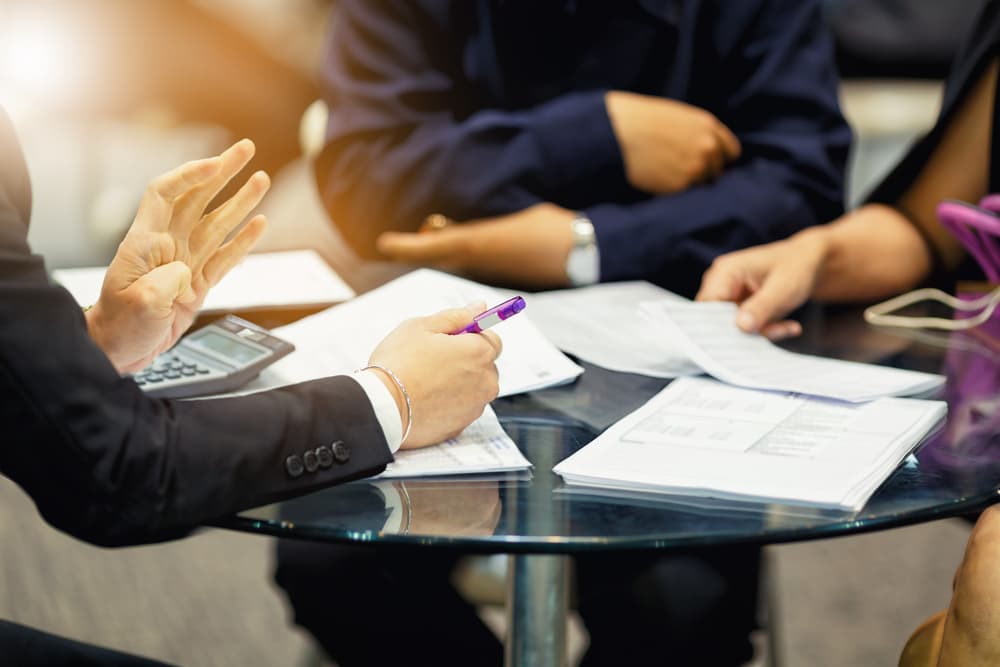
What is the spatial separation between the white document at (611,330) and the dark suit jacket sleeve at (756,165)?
0.49 ft

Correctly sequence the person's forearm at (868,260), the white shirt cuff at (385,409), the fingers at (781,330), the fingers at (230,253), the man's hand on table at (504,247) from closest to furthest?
the white shirt cuff at (385,409), the fingers at (230,253), the fingers at (781,330), the person's forearm at (868,260), the man's hand on table at (504,247)

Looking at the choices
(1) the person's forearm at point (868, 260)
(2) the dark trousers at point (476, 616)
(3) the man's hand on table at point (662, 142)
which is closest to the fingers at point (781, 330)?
(1) the person's forearm at point (868, 260)

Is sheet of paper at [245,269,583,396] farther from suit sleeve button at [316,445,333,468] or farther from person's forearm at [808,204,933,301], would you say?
person's forearm at [808,204,933,301]

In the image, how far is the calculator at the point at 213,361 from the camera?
83cm

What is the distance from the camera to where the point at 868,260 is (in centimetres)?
124

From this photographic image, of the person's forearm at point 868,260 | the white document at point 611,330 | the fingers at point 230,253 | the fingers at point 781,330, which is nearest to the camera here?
the fingers at point 230,253

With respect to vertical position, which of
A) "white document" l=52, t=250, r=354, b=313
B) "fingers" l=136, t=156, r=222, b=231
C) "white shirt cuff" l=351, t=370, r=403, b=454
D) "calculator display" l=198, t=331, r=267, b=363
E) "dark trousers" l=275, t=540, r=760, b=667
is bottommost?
"dark trousers" l=275, t=540, r=760, b=667

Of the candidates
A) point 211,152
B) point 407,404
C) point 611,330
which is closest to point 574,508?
point 407,404

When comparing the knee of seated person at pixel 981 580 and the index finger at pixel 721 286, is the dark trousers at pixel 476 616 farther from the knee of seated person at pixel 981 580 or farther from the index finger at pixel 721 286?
the knee of seated person at pixel 981 580

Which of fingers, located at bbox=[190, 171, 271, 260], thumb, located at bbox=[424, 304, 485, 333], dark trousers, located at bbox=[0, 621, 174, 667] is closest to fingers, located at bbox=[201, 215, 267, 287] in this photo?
fingers, located at bbox=[190, 171, 271, 260]

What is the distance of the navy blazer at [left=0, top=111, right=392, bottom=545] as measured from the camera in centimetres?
63

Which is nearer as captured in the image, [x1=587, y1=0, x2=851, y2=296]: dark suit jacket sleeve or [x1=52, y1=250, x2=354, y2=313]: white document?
[x1=52, y1=250, x2=354, y2=313]: white document

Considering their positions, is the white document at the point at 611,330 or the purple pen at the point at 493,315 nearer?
the purple pen at the point at 493,315

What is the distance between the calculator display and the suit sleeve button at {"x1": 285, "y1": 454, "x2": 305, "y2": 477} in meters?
0.18
